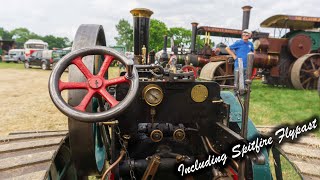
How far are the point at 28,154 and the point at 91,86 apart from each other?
1.55 meters

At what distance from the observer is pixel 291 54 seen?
946cm

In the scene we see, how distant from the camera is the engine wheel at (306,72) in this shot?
886cm

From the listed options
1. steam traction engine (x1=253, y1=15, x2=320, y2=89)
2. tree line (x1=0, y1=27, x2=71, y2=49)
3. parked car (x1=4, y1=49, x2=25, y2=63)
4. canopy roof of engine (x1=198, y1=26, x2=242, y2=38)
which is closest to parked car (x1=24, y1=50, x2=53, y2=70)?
parked car (x1=4, y1=49, x2=25, y2=63)

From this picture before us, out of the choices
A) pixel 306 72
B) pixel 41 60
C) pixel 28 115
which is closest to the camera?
pixel 28 115

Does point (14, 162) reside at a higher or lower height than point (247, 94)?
lower

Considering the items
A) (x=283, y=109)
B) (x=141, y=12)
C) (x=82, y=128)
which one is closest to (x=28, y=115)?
(x=141, y=12)

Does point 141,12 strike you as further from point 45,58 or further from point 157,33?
point 157,33

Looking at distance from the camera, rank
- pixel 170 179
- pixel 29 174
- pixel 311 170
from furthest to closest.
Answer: pixel 311 170
pixel 29 174
pixel 170 179

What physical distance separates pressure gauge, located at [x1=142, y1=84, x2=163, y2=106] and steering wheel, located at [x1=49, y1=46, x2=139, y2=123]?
23 cm

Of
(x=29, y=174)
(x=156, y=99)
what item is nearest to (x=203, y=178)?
(x=156, y=99)

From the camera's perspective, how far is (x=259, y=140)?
1.69 m

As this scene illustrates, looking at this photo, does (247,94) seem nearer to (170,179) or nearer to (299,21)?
(170,179)

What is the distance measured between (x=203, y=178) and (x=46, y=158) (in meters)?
1.40

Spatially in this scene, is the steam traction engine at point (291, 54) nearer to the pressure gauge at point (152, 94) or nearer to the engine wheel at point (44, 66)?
the pressure gauge at point (152, 94)
